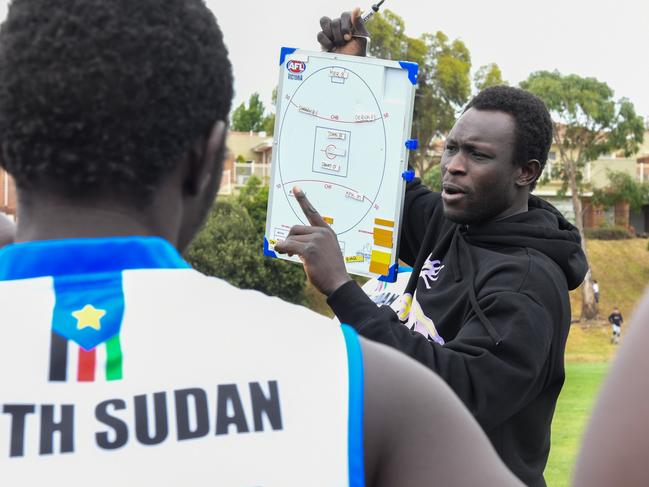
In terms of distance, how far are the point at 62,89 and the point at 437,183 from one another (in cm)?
4595

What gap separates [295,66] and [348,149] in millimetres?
409

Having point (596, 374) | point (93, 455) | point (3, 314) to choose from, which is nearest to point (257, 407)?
point (93, 455)

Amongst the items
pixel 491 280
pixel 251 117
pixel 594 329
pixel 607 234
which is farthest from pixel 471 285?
pixel 251 117

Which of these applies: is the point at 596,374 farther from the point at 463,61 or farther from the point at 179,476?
the point at 463,61

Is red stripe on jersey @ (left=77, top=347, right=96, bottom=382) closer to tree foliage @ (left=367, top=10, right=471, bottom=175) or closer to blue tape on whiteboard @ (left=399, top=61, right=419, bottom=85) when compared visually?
blue tape on whiteboard @ (left=399, top=61, right=419, bottom=85)

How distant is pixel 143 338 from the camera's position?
151 centimetres

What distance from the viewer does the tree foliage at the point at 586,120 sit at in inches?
1901

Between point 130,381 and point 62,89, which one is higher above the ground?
point 62,89

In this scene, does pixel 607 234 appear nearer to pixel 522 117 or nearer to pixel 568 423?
pixel 568 423

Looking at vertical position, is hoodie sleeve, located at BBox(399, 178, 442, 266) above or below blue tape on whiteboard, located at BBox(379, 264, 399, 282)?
above

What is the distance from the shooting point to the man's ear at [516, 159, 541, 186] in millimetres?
4180

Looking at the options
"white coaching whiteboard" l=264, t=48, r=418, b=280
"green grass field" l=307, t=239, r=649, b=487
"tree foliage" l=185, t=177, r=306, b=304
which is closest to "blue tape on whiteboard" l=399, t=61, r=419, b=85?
"white coaching whiteboard" l=264, t=48, r=418, b=280

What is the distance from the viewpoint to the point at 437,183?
4706 centimetres

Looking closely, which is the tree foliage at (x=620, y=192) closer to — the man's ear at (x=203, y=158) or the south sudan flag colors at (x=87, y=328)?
the man's ear at (x=203, y=158)
